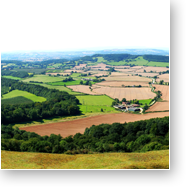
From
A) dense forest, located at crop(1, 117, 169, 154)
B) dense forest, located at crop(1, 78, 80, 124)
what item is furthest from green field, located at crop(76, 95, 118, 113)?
dense forest, located at crop(1, 117, 169, 154)

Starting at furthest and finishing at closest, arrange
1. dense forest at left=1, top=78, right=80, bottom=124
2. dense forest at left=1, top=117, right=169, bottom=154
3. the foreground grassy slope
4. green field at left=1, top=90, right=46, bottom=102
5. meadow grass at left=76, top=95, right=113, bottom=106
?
1. green field at left=1, top=90, right=46, bottom=102
2. meadow grass at left=76, top=95, right=113, bottom=106
3. dense forest at left=1, top=78, right=80, bottom=124
4. dense forest at left=1, top=117, right=169, bottom=154
5. the foreground grassy slope

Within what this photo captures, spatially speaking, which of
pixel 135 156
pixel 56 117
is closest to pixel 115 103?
pixel 56 117

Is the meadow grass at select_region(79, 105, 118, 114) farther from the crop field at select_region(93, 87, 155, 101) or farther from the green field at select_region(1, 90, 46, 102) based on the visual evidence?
the green field at select_region(1, 90, 46, 102)

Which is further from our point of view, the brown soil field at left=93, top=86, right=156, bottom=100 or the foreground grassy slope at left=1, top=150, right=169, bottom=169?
the brown soil field at left=93, top=86, right=156, bottom=100

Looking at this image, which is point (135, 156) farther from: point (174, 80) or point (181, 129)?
point (174, 80)

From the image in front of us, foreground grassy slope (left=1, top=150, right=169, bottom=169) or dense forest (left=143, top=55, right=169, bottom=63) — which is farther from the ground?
dense forest (left=143, top=55, right=169, bottom=63)

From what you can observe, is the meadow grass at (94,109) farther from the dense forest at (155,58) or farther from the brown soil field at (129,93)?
the dense forest at (155,58)
